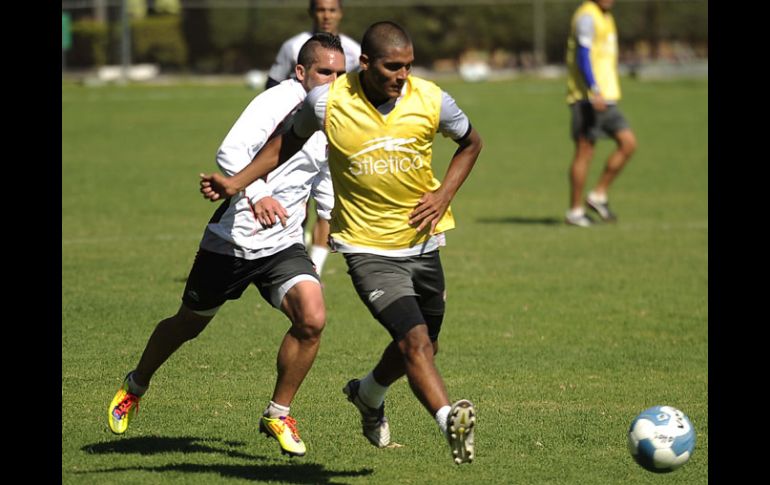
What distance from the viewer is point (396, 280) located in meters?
6.39

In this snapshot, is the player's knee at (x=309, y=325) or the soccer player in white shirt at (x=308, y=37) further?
the soccer player in white shirt at (x=308, y=37)

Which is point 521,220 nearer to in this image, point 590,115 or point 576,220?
point 576,220

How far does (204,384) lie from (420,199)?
255 cm

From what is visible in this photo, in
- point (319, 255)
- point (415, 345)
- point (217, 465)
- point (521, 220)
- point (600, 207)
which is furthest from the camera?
point (521, 220)

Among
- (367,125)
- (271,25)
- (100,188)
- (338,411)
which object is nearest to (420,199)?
(367,125)

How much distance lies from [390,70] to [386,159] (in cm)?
44

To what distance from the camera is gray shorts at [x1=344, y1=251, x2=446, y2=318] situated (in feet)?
20.8

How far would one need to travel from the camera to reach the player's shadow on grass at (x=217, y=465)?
6.54 metres

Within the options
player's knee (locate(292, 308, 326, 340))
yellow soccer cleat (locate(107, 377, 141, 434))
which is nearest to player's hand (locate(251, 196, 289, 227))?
player's knee (locate(292, 308, 326, 340))

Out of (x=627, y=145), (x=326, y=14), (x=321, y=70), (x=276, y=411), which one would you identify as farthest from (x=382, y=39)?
(x=627, y=145)

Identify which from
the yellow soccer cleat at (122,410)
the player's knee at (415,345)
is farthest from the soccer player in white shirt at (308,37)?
the player's knee at (415,345)

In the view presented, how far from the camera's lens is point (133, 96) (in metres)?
36.0

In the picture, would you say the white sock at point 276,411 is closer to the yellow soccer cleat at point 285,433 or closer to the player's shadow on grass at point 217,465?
the yellow soccer cleat at point 285,433

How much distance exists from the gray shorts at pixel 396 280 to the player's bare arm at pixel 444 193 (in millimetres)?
191
